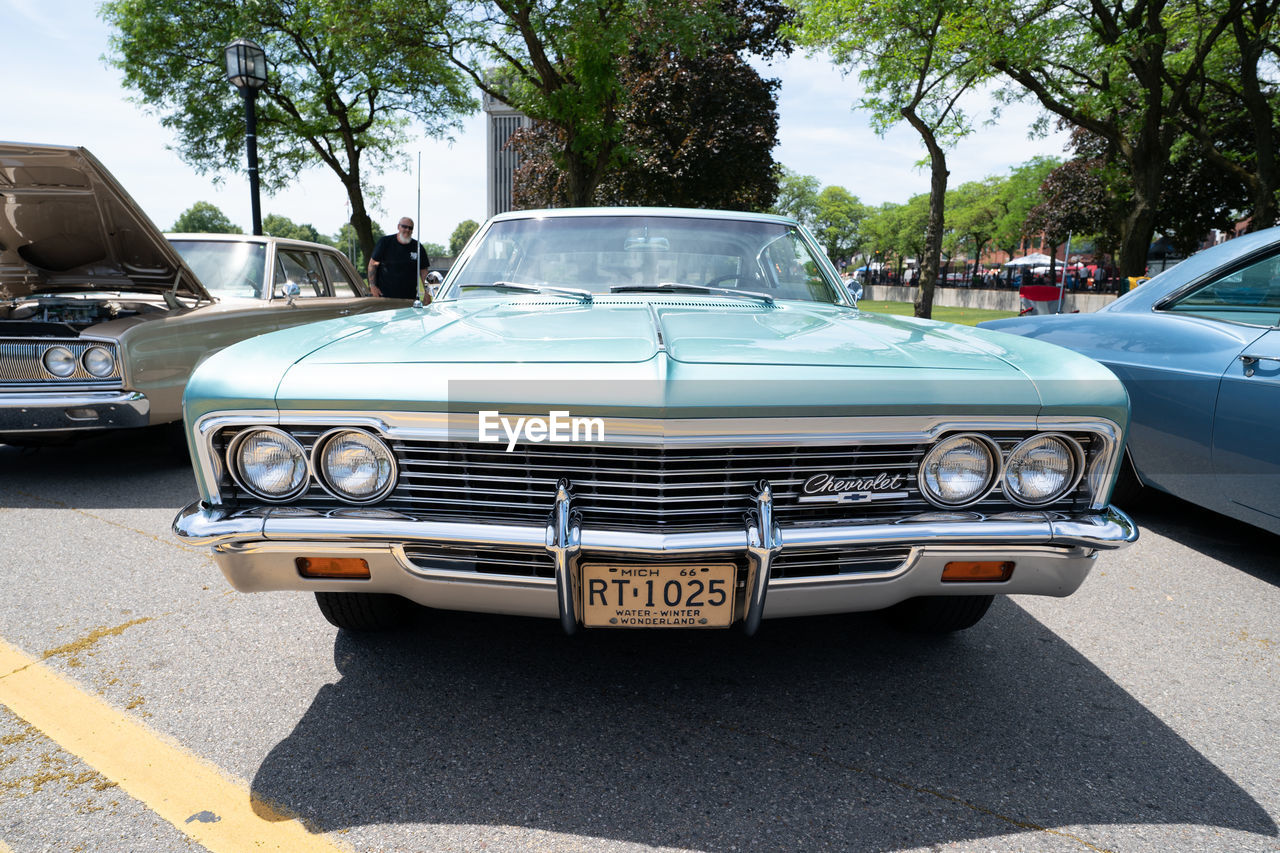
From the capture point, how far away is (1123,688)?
2.45m

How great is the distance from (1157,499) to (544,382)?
399 cm

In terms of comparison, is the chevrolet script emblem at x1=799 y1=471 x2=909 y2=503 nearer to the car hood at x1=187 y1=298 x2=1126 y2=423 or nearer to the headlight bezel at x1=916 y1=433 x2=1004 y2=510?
the headlight bezel at x1=916 y1=433 x2=1004 y2=510

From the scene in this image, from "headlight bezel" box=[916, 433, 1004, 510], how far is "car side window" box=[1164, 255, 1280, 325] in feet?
7.12

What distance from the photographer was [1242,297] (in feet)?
11.6

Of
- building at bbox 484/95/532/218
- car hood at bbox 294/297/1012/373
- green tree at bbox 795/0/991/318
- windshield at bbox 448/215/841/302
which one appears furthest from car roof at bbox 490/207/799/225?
building at bbox 484/95/532/218

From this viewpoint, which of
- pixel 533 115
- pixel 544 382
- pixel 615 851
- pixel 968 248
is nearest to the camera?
pixel 615 851

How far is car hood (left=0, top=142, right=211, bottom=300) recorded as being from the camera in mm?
4500

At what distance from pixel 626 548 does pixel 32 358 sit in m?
4.26

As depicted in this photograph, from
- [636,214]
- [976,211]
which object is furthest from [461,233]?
[636,214]

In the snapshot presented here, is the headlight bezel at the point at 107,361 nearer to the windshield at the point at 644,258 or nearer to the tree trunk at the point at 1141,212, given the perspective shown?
the windshield at the point at 644,258

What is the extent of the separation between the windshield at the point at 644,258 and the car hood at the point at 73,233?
105 inches

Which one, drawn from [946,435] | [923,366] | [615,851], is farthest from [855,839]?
[923,366]

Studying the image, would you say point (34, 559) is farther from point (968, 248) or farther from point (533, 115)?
point (968, 248)

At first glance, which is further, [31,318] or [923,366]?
[31,318]
